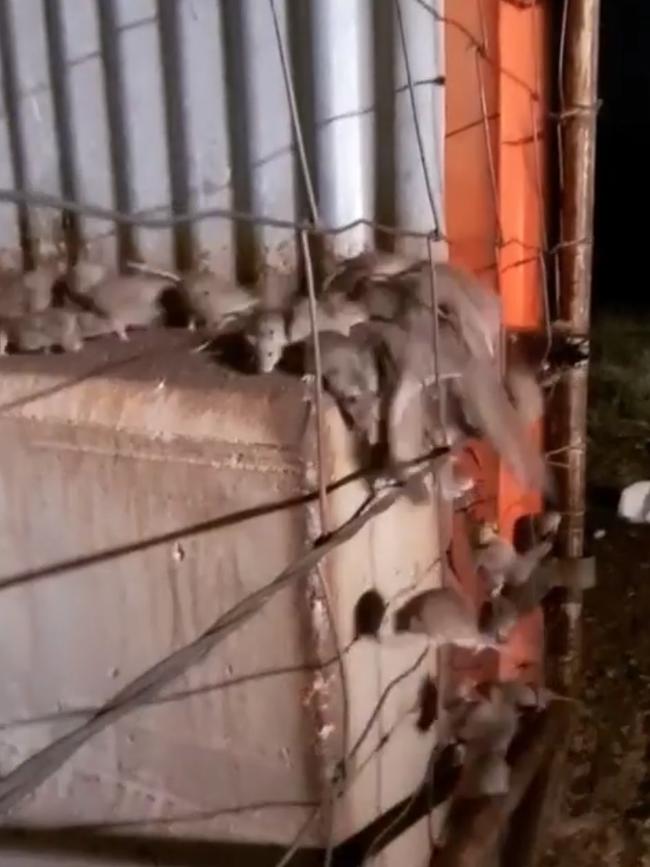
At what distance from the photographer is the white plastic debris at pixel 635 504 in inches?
127

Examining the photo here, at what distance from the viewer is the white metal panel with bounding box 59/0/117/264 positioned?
1.35 m

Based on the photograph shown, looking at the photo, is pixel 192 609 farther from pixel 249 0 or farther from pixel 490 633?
pixel 249 0

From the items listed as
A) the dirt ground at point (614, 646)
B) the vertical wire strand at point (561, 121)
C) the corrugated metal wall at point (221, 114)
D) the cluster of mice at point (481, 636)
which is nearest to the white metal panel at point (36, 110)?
the corrugated metal wall at point (221, 114)

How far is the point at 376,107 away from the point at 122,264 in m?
0.34

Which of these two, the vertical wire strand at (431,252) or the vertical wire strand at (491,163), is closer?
the vertical wire strand at (431,252)

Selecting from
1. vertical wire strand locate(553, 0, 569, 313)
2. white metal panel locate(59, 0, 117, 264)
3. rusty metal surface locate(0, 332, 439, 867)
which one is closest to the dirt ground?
rusty metal surface locate(0, 332, 439, 867)

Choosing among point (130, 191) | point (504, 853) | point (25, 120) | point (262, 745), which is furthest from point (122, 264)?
point (504, 853)

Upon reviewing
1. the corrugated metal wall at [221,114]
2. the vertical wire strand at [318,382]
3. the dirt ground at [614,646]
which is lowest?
the dirt ground at [614,646]

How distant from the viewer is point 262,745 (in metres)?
1.36

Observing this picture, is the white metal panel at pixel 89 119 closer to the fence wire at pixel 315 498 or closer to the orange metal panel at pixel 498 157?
the fence wire at pixel 315 498

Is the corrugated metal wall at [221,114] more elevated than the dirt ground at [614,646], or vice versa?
the corrugated metal wall at [221,114]

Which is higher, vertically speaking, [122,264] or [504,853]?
[122,264]

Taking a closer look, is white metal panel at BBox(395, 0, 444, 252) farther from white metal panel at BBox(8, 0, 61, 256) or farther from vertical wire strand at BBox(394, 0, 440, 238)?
white metal panel at BBox(8, 0, 61, 256)

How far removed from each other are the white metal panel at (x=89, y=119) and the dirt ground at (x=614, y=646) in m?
1.26
